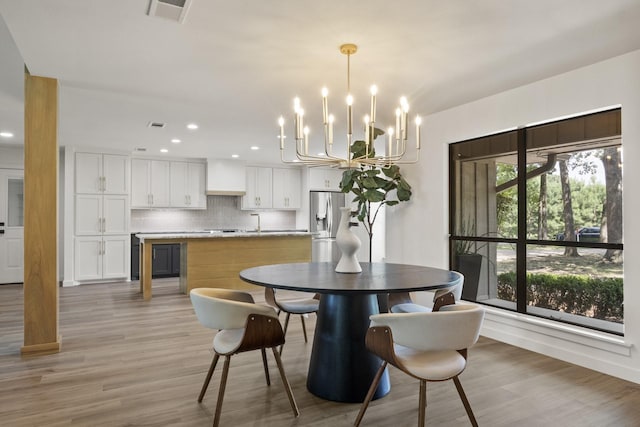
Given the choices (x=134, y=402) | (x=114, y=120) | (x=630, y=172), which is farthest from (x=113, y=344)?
(x=630, y=172)

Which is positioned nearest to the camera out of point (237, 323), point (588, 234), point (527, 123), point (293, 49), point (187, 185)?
point (237, 323)

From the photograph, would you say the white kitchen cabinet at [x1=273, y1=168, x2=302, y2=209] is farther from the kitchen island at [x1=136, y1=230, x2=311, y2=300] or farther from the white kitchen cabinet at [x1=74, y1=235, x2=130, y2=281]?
the white kitchen cabinet at [x1=74, y1=235, x2=130, y2=281]

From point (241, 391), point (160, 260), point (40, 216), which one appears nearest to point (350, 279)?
point (241, 391)

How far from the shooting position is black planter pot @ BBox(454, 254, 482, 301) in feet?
14.1

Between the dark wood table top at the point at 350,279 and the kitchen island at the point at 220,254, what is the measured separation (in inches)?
137

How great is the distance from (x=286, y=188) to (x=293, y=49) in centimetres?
618

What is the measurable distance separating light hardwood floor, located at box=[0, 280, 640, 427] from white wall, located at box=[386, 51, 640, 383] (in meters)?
0.17

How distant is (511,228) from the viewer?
3.91 meters

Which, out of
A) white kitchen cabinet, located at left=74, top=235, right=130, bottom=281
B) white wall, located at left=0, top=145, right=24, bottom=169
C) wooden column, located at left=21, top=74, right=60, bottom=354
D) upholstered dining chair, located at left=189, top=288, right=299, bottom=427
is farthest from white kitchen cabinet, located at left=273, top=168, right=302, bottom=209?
upholstered dining chair, located at left=189, top=288, right=299, bottom=427

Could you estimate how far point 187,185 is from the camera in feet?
26.7

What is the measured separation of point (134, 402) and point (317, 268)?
56.0 inches

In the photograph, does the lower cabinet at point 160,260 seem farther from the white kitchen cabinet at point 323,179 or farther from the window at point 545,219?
the window at point 545,219

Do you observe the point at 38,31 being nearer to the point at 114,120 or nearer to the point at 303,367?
the point at 114,120

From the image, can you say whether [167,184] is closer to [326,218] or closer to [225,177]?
[225,177]
